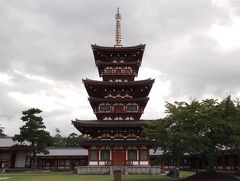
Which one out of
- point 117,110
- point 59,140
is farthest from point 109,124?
point 59,140

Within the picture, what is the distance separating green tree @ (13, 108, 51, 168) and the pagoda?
16.5 m

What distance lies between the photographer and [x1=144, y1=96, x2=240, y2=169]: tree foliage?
108 ft

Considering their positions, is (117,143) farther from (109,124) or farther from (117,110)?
(117,110)

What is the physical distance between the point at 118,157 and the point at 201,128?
63.7 ft

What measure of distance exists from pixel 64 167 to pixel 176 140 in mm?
46122

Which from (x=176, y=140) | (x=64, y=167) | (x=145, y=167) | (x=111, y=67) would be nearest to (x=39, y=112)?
(x=64, y=167)

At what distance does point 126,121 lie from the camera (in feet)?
165

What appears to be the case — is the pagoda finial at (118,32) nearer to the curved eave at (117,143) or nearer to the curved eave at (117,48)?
the curved eave at (117,48)

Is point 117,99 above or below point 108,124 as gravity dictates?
above

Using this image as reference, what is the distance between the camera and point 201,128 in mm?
33906

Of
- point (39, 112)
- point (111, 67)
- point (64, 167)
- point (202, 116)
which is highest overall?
point (111, 67)

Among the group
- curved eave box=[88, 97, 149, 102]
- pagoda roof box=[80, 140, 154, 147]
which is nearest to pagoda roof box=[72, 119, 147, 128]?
pagoda roof box=[80, 140, 154, 147]

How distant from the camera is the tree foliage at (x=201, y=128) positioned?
108 feet

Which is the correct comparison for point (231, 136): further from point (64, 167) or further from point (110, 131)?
point (64, 167)
